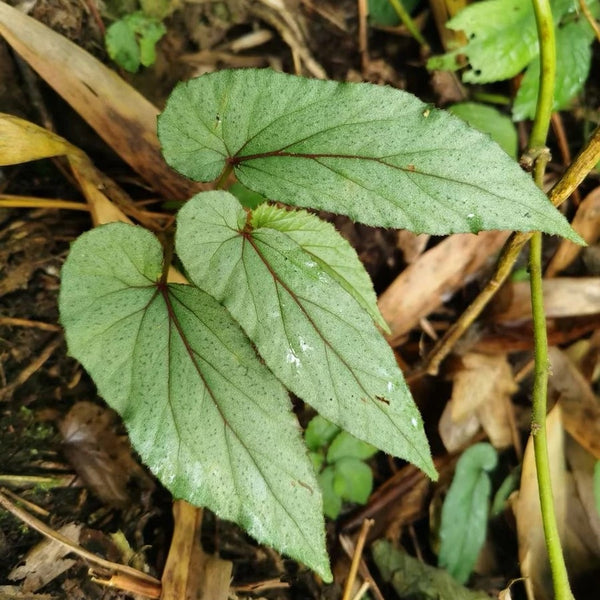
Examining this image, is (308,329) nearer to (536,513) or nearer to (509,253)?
(509,253)

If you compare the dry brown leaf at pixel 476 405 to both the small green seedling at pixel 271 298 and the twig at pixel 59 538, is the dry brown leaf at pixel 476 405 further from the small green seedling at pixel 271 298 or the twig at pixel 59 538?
the twig at pixel 59 538

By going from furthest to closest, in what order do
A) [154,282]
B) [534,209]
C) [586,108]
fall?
[586,108] → [154,282] → [534,209]

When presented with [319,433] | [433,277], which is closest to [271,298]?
[319,433]

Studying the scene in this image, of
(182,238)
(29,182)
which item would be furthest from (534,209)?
(29,182)

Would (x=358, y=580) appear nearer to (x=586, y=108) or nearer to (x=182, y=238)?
(x=182, y=238)

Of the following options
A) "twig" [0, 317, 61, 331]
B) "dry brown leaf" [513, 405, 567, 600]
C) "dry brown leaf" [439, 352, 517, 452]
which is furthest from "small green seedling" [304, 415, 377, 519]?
"twig" [0, 317, 61, 331]

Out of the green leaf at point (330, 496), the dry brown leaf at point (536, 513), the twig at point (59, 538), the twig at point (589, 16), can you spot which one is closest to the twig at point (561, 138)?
the twig at point (589, 16)
